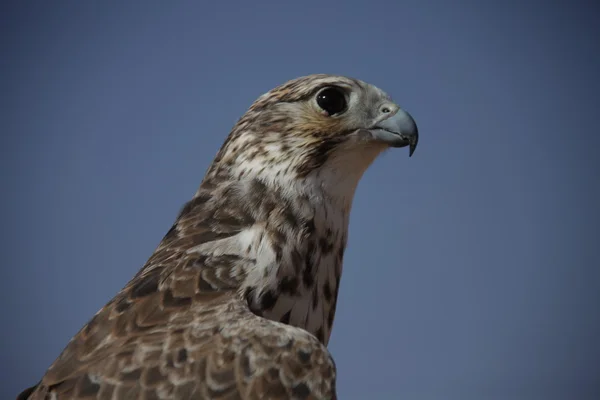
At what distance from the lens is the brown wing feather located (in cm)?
189

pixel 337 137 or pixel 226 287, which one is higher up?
Result: pixel 337 137

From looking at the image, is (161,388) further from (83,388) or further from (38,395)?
(38,395)

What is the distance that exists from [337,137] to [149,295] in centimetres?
98

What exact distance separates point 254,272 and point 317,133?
657mm

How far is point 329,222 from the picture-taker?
248cm

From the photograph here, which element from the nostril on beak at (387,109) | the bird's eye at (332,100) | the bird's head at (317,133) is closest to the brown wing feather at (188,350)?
the bird's head at (317,133)

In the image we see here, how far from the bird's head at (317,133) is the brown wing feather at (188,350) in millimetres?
493

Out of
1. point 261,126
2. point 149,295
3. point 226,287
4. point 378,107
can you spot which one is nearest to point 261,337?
point 226,287

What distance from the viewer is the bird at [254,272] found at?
1906mm

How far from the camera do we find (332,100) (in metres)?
2.71

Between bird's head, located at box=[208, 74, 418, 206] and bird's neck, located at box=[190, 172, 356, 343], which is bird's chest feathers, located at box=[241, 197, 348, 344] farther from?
bird's head, located at box=[208, 74, 418, 206]

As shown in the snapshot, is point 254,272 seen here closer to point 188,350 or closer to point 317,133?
point 188,350

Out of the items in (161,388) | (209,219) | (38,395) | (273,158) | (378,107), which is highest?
(378,107)

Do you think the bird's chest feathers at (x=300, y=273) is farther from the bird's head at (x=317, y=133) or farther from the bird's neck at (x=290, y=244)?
the bird's head at (x=317, y=133)
